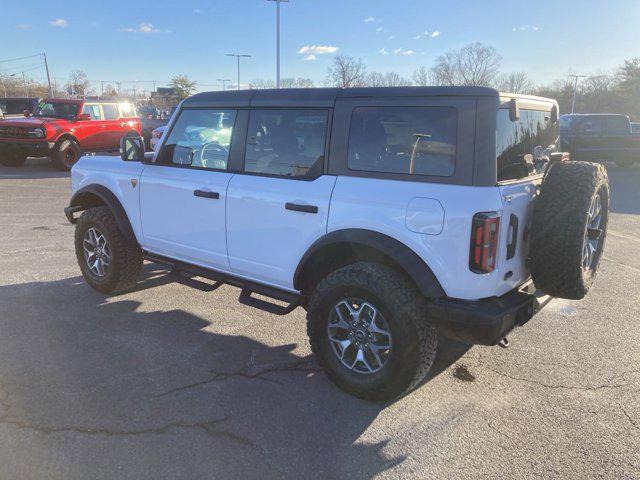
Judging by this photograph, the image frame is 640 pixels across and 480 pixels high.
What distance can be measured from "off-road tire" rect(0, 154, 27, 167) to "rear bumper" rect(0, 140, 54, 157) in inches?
30.8

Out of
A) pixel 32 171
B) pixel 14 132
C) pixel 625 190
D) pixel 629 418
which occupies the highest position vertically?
pixel 14 132

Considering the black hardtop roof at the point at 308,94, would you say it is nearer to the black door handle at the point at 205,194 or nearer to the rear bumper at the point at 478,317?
the black door handle at the point at 205,194

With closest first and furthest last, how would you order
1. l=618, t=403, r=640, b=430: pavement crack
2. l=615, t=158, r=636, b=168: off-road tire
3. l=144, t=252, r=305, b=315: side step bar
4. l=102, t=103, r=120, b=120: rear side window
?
l=618, t=403, r=640, b=430: pavement crack < l=144, t=252, r=305, b=315: side step bar < l=102, t=103, r=120, b=120: rear side window < l=615, t=158, r=636, b=168: off-road tire

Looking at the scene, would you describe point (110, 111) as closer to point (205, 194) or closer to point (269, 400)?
point (205, 194)

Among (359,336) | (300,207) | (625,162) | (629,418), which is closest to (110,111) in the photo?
A: (300,207)

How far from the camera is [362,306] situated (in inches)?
124

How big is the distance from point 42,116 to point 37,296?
1197 centimetres

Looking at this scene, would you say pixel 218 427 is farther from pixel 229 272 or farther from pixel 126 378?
pixel 229 272

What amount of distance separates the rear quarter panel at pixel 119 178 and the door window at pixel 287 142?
137 centimetres

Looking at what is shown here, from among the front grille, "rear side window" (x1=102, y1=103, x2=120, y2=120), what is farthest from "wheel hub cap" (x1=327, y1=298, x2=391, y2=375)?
"rear side window" (x1=102, y1=103, x2=120, y2=120)

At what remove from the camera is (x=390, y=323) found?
2.99 metres

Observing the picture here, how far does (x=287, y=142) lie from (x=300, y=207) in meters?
0.55

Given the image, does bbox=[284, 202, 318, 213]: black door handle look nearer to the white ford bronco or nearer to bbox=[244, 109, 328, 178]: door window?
the white ford bronco

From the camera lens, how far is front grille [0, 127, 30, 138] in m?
13.6
